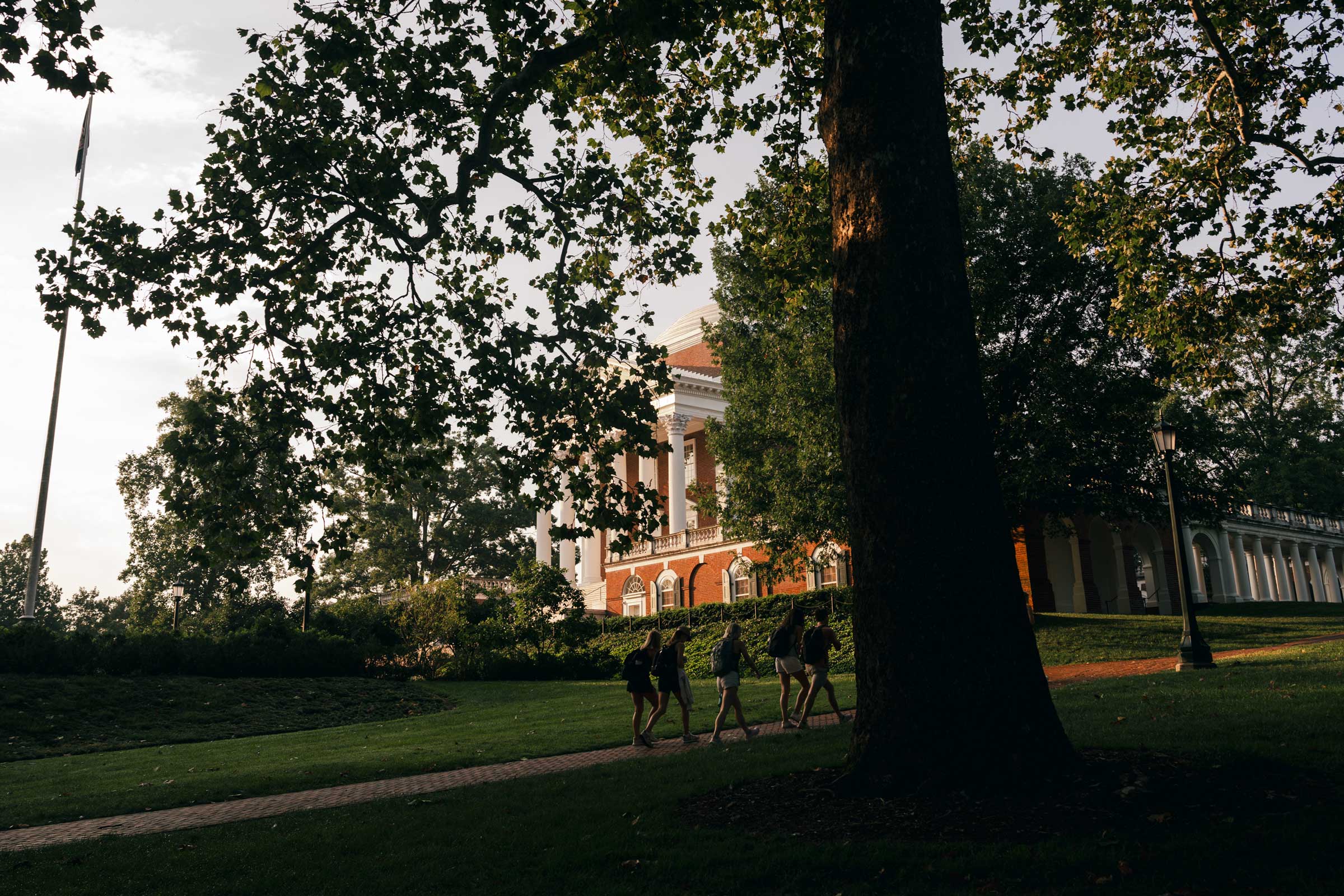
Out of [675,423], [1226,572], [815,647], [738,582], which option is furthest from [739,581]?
[815,647]

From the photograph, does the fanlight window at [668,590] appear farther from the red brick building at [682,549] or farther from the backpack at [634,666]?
the backpack at [634,666]

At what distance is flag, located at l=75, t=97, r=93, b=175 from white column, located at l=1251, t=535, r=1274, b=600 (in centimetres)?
5707

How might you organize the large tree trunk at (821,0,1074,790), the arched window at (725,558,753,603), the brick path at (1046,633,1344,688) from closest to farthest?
the large tree trunk at (821,0,1074,790) < the brick path at (1046,633,1344,688) < the arched window at (725,558,753,603)

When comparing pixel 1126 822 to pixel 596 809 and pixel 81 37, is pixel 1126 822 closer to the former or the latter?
pixel 596 809

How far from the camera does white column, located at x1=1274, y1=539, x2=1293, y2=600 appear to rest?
5347 cm

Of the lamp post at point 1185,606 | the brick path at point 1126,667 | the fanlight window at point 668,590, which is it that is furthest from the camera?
the fanlight window at point 668,590

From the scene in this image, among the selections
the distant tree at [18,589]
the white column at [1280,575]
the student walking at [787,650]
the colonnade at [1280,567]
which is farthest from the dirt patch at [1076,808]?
the distant tree at [18,589]

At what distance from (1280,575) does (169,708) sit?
55.9 metres

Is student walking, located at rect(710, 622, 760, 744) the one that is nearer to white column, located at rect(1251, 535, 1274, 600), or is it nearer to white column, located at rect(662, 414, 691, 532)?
white column, located at rect(662, 414, 691, 532)

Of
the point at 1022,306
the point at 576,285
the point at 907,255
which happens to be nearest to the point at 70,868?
the point at 907,255

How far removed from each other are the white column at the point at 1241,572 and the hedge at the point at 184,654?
42117 mm

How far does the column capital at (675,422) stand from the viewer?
169ft

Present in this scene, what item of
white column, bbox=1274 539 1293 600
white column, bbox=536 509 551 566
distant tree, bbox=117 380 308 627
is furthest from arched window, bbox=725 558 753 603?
distant tree, bbox=117 380 308 627

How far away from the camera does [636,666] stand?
47.3ft
